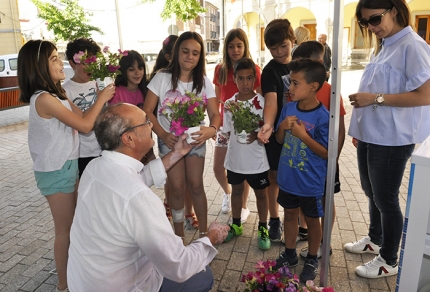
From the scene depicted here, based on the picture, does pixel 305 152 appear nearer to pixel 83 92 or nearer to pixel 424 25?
pixel 83 92

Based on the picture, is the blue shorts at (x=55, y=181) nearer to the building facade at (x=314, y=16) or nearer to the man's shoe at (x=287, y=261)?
the man's shoe at (x=287, y=261)

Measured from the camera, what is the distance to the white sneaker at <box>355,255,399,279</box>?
2756mm

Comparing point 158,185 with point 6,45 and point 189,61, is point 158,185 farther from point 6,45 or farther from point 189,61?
point 6,45

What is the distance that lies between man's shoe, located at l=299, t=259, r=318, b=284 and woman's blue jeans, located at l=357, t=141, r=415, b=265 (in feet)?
1.79

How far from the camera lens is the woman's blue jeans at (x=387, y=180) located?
2500mm

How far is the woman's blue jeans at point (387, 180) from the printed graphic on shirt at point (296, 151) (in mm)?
474

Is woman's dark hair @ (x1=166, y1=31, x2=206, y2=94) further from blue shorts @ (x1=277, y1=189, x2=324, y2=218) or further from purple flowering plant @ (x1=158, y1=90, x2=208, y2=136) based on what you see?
blue shorts @ (x1=277, y1=189, x2=324, y2=218)

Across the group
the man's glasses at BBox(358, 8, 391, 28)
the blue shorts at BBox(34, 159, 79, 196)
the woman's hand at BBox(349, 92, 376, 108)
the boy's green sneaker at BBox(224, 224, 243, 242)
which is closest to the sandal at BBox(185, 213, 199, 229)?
the boy's green sneaker at BBox(224, 224, 243, 242)

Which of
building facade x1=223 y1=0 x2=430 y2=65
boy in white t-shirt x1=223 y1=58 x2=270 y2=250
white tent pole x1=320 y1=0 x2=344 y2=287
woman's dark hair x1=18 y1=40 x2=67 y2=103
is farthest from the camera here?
building facade x1=223 y1=0 x2=430 y2=65

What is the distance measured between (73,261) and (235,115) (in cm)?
159

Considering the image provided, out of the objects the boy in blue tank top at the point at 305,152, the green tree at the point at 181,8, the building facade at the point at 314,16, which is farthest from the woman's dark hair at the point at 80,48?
the green tree at the point at 181,8

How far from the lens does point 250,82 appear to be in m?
3.14

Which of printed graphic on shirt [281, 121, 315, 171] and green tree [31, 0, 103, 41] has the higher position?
green tree [31, 0, 103, 41]

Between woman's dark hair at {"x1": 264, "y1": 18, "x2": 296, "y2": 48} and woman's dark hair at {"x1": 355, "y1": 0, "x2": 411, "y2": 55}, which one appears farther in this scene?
woman's dark hair at {"x1": 264, "y1": 18, "x2": 296, "y2": 48}
